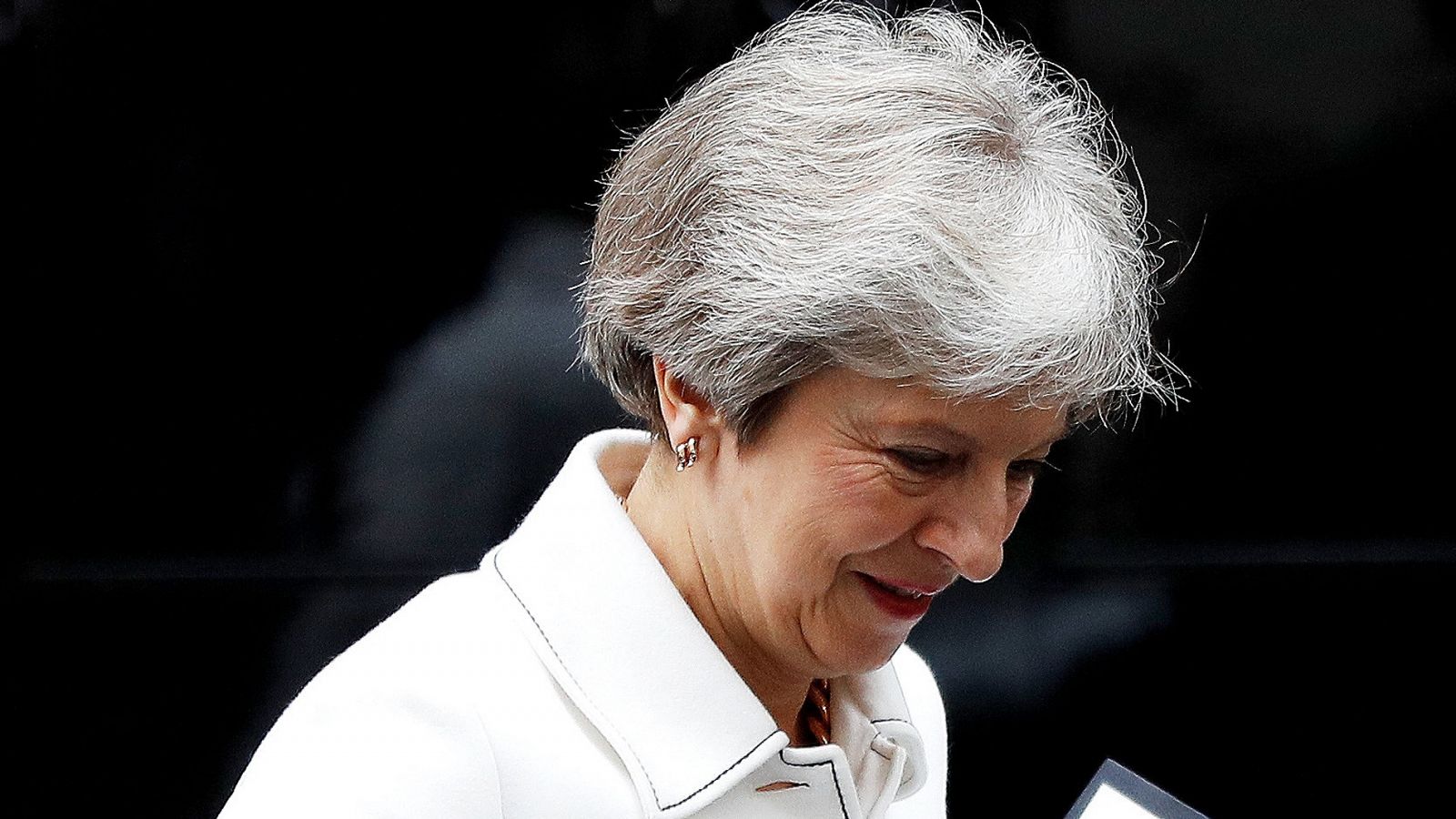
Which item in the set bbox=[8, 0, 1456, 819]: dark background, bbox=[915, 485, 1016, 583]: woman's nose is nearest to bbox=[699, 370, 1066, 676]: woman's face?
bbox=[915, 485, 1016, 583]: woman's nose

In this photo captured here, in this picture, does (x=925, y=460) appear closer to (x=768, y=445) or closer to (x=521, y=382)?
(x=768, y=445)

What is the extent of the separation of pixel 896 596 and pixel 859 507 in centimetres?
10

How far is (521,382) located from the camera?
6.47 ft

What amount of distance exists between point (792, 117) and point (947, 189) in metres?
0.13

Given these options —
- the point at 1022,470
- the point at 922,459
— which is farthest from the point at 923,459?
the point at 1022,470

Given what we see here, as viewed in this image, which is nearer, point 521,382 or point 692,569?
point 692,569

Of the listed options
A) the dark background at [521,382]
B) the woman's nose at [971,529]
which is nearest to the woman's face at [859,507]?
the woman's nose at [971,529]

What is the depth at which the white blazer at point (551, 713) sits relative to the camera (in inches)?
41.5

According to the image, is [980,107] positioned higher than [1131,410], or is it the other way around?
[980,107]

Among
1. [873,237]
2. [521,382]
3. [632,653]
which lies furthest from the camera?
[521,382]

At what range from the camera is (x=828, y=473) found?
1.15m

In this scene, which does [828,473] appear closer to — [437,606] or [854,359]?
[854,359]

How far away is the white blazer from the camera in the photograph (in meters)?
1.05

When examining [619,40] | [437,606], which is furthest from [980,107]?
[619,40]
